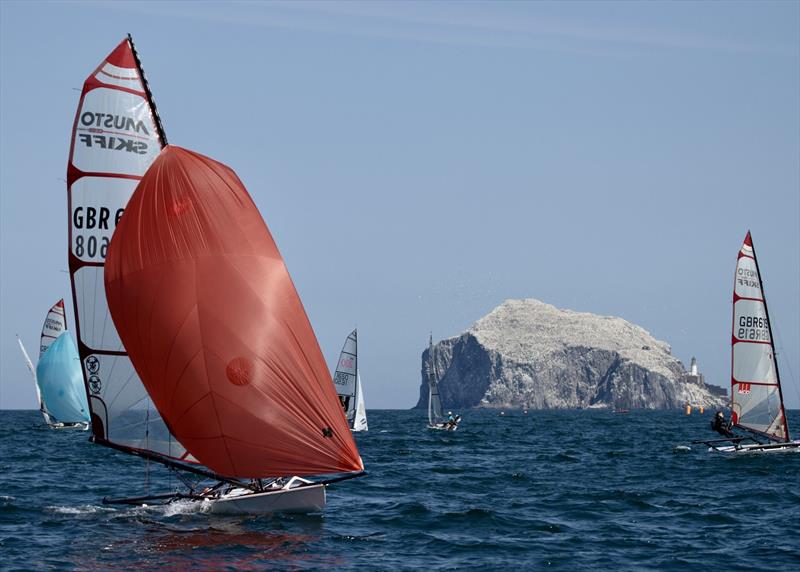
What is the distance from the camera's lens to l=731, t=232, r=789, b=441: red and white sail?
165 feet

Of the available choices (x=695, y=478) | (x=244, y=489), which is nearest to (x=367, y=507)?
(x=244, y=489)

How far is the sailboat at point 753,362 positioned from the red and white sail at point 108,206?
108ft

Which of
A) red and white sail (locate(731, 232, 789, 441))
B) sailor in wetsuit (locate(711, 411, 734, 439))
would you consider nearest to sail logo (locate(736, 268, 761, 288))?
red and white sail (locate(731, 232, 789, 441))

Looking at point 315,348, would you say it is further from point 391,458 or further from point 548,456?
point 548,456

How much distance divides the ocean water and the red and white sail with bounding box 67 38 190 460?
2.43 m

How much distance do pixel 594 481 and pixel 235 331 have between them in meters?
19.2

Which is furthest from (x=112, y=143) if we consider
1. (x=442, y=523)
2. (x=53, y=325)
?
(x=53, y=325)

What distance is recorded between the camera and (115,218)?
24.4m

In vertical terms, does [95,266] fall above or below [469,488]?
above

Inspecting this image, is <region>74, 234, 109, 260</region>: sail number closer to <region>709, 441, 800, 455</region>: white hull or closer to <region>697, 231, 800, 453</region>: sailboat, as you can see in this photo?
<region>709, 441, 800, 455</region>: white hull

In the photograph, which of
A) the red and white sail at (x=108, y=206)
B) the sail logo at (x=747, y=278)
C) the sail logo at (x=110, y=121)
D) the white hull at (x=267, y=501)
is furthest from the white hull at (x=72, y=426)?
the sail logo at (x=110, y=121)

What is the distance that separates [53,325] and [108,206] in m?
56.2

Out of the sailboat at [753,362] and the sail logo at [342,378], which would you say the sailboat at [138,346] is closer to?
the sailboat at [753,362]

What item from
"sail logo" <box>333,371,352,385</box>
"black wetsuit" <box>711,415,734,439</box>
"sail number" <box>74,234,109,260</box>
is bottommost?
"black wetsuit" <box>711,415,734,439</box>
